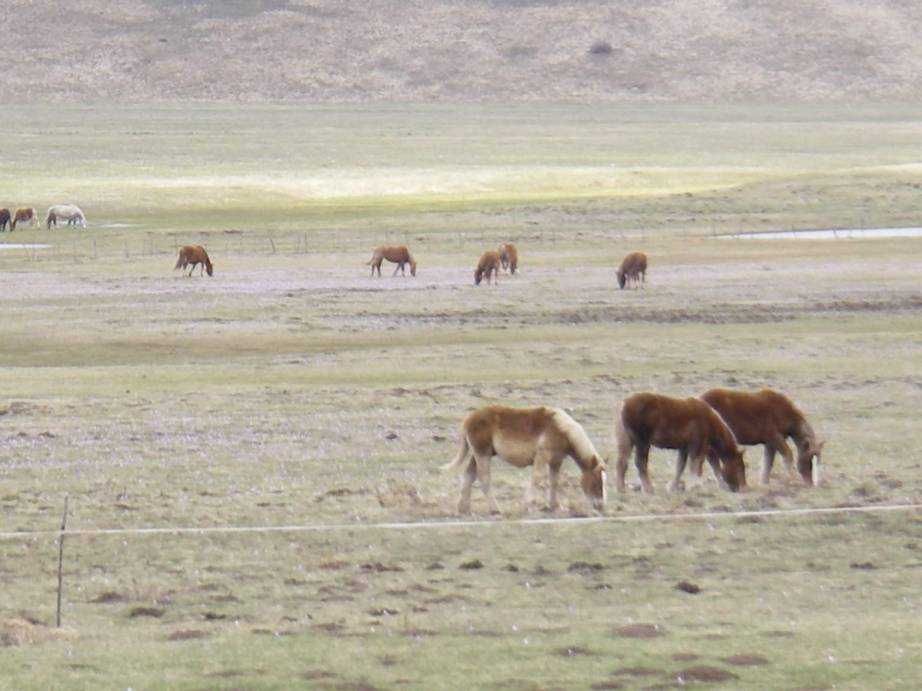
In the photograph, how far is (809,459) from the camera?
17.7m

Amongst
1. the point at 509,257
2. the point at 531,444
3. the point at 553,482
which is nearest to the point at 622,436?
the point at 553,482

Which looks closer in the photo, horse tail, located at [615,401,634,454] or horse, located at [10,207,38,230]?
horse tail, located at [615,401,634,454]

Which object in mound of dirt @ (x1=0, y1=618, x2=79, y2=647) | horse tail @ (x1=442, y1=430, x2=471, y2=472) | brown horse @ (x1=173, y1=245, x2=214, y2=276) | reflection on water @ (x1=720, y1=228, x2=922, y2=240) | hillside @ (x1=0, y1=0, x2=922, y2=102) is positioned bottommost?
mound of dirt @ (x1=0, y1=618, x2=79, y2=647)

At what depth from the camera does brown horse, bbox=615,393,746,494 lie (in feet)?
55.9

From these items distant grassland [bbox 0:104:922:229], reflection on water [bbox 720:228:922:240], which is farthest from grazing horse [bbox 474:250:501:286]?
distant grassland [bbox 0:104:922:229]

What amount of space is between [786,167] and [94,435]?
7051 centimetres

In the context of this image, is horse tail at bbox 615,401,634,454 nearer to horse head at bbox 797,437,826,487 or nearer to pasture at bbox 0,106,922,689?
pasture at bbox 0,106,922,689

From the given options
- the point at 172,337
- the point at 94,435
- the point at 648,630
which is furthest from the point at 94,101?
the point at 648,630

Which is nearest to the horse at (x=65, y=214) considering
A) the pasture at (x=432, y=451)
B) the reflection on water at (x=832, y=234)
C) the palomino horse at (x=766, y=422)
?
the pasture at (x=432, y=451)

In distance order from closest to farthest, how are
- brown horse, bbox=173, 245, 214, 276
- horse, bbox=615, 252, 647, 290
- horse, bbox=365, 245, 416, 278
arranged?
horse, bbox=615, 252, 647, 290
brown horse, bbox=173, 245, 214, 276
horse, bbox=365, 245, 416, 278

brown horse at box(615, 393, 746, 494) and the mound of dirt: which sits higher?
brown horse at box(615, 393, 746, 494)

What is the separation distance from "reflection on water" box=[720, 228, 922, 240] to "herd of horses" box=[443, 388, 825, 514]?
1370 inches

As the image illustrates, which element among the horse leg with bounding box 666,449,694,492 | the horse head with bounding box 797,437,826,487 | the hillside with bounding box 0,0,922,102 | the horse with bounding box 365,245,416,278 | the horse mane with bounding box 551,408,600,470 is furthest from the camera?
the hillside with bounding box 0,0,922,102

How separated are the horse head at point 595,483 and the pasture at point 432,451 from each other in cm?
18
